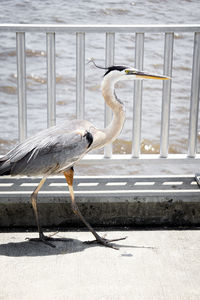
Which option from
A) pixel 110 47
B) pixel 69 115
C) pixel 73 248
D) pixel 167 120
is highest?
pixel 110 47

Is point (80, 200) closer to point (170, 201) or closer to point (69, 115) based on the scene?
point (170, 201)

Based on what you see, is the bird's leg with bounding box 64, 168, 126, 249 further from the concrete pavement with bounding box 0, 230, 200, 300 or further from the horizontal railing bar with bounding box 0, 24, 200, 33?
the horizontal railing bar with bounding box 0, 24, 200, 33

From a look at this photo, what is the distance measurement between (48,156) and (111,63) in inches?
37.6

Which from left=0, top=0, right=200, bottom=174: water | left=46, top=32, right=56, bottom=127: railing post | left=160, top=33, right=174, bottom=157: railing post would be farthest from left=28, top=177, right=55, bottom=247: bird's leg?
left=0, top=0, right=200, bottom=174: water

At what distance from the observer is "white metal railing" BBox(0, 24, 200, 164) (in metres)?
4.16

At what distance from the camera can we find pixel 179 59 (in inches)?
431

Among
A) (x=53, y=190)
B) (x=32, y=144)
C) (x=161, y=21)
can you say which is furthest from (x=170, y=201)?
(x=161, y=21)

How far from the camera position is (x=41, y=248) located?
3969mm

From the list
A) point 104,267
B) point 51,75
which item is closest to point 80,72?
point 51,75

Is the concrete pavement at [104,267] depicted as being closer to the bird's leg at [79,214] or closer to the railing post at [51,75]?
the bird's leg at [79,214]

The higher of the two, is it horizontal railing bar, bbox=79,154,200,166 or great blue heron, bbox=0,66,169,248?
great blue heron, bbox=0,66,169,248

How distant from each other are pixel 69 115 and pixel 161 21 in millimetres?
4205

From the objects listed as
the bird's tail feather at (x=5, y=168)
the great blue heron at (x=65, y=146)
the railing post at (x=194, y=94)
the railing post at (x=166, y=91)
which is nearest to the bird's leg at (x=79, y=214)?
the great blue heron at (x=65, y=146)

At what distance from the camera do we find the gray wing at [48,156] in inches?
149
